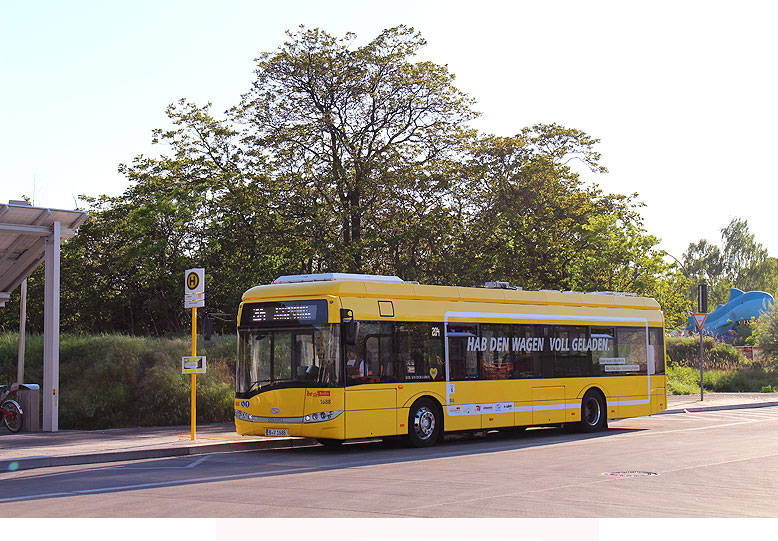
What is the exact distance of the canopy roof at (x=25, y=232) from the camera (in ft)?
67.9

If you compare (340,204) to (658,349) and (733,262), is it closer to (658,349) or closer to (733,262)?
(658,349)

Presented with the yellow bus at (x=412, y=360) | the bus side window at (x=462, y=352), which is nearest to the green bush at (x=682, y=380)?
the yellow bus at (x=412, y=360)

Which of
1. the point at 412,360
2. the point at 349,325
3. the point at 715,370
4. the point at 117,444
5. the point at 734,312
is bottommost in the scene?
the point at 117,444

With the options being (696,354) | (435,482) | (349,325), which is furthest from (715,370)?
(435,482)

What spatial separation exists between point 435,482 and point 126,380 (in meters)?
13.9

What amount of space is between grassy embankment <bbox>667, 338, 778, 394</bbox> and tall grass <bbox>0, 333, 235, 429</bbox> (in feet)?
74.6

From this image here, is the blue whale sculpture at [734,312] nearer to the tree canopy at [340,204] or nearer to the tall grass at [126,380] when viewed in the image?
the tree canopy at [340,204]

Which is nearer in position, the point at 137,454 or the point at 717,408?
the point at 137,454

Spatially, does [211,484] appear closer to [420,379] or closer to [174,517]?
[174,517]

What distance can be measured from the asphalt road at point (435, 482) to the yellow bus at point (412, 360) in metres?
0.75

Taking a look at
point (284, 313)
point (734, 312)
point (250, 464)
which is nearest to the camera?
point (250, 464)

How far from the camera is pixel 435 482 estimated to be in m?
12.1

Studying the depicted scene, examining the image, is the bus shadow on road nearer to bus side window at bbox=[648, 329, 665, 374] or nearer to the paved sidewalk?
the paved sidewalk

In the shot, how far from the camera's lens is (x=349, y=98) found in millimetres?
32062
